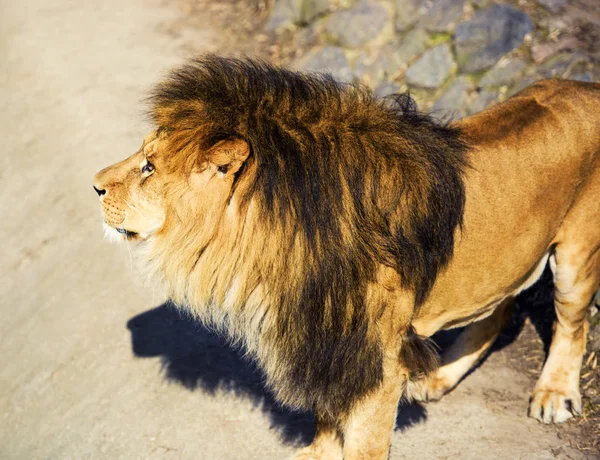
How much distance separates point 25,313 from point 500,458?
3033 mm

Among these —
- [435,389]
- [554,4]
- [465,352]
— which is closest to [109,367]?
[435,389]

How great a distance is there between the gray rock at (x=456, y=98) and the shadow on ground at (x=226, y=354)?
1476 millimetres

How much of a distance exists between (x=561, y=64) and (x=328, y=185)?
10.4ft

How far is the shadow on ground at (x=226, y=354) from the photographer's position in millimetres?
3604

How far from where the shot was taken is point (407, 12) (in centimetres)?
598

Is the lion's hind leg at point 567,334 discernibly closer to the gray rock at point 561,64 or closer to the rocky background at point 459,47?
the rocky background at point 459,47

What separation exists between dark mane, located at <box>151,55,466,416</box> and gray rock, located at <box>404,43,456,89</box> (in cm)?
295

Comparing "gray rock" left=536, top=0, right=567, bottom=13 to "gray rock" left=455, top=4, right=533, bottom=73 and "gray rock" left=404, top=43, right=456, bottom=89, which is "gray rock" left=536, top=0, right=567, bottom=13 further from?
"gray rock" left=404, top=43, right=456, bottom=89

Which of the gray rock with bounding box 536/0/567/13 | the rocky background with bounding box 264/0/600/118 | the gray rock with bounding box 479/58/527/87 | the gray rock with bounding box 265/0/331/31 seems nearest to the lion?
the rocky background with bounding box 264/0/600/118

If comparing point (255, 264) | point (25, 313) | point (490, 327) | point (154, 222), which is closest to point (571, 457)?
point (490, 327)

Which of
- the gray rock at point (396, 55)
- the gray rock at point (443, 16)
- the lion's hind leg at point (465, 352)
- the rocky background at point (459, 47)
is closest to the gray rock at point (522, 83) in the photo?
the rocky background at point (459, 47)

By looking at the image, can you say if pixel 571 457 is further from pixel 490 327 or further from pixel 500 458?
pixel 490 327

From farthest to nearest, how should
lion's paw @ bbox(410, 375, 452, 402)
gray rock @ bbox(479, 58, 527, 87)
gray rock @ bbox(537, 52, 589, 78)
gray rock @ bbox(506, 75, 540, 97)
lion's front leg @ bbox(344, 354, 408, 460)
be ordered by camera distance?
gray rock @ bbox(479, 58, 527, 87)
gray rock @ bbox(506, 75, 540, 97)
gray rock @ bbox(537, 52, 589, 78)
lion's paw @ bbox(410, 375, 452, 402)
lion's front leg @ bbox(344, 354, 408, 460)

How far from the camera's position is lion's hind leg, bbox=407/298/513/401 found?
12.3ft
